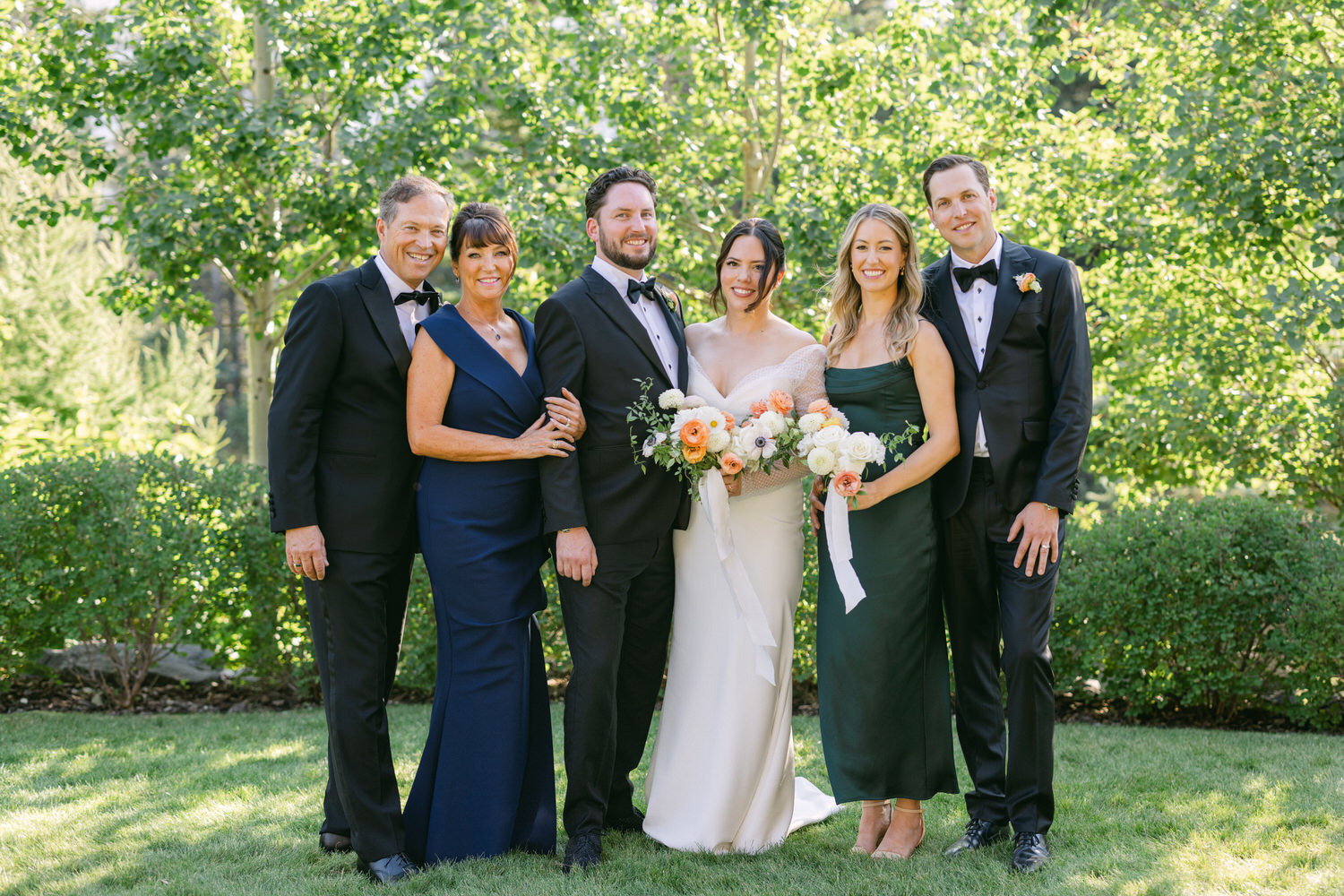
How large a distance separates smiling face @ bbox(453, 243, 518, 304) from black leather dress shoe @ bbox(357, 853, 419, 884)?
2.08m

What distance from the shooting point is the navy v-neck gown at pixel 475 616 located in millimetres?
3904

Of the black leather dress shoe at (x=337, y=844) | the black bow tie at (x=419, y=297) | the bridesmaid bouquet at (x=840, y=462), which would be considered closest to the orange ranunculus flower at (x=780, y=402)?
the bridesmaid bouquet at (x=840, y=462)

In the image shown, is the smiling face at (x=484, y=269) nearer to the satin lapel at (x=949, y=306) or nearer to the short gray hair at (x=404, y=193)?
the short gray hair at (x=404, y=193)

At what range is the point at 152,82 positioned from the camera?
798 cm

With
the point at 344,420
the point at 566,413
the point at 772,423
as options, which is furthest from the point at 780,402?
the point at 344,420

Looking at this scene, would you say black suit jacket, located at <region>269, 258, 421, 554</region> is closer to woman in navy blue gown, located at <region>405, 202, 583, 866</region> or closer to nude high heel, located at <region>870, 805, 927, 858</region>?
woman in navy blue gown, located at <region>405, 202, 583, 866</region>

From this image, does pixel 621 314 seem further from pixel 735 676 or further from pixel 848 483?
pixel 735 676

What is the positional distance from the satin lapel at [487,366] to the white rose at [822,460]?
107 centimetres

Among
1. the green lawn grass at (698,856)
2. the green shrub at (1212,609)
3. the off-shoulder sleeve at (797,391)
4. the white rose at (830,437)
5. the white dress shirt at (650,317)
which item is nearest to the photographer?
the green lawn grass at (698,856)

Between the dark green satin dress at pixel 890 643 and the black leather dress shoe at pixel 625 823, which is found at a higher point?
the dark green satin dress at pixel 890 643

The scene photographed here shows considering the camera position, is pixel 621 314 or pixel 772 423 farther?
pixel 621 314

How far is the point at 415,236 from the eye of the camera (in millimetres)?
3986

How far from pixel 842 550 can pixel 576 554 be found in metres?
1.01

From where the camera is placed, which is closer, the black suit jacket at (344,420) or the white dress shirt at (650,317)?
the black suit jacket at (344,420)
